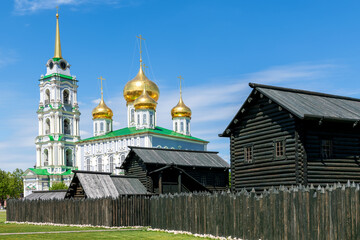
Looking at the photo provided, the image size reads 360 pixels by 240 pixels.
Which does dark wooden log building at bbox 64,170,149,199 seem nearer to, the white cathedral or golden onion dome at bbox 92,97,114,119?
the white cathedral

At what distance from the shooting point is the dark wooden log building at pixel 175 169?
36.3 m

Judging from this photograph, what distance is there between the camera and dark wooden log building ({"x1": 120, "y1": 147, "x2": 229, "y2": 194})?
36.3m

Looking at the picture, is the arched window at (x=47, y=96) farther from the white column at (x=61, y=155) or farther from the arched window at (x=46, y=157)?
the arched window at (x=46, y=157)

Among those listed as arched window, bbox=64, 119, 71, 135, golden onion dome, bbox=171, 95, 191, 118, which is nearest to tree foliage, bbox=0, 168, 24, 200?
arched window, bbox=64, 119, 71, 135

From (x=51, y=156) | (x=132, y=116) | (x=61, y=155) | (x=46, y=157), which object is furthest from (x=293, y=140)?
(x=46, y=157)

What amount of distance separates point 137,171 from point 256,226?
70.3ft

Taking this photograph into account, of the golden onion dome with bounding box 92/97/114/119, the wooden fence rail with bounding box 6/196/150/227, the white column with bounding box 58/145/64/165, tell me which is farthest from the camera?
the white column with bounding box 58/145/64/165

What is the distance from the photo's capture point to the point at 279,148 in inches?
915

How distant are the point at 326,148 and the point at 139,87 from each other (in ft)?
216

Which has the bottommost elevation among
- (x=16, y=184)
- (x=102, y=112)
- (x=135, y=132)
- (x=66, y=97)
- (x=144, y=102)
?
(x=16, y=184)

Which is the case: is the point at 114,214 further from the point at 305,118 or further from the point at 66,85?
the point at 66,85

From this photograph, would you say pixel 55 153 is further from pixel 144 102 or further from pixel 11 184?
pixel 144 102

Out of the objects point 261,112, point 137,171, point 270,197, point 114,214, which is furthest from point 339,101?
point 137,171

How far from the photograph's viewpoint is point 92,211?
2827cm
